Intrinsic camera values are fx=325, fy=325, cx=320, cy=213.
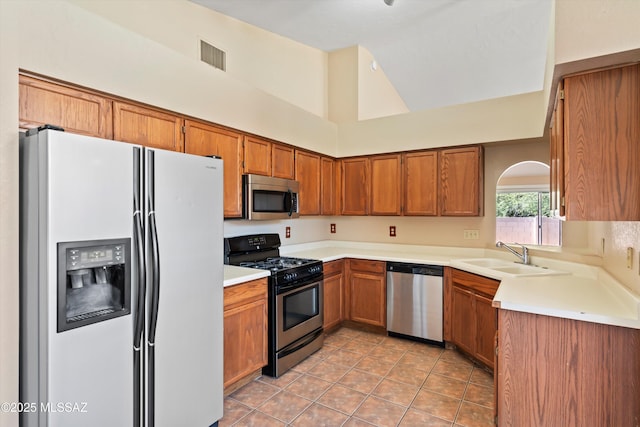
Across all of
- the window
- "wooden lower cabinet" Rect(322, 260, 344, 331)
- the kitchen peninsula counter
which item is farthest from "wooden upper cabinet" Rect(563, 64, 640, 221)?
the window

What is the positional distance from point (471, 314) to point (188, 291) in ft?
8.05

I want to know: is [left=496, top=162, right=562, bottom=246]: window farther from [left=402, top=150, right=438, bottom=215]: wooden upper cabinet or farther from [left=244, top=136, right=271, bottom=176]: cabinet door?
[left=244, top=136, right=271, bottom=176]: cabinet door

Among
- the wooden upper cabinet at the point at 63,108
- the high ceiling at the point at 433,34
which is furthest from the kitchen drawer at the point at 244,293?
the high ceiling at the point at 433,34

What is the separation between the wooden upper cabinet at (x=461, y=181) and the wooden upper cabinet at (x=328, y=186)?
133 centimetres

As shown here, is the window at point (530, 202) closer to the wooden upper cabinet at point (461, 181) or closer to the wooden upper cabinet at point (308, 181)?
the wooden upper cabinet at point (461, 181)

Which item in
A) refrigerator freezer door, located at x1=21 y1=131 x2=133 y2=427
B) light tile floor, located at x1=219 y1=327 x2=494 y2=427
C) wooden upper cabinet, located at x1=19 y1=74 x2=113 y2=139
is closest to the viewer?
refrigerator freezer door, located at x1=21 y1=131 x2=133 y2=427

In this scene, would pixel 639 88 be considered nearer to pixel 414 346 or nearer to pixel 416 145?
pixel 416 145

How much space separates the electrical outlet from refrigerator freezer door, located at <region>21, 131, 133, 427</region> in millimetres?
3375

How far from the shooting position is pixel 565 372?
5.44ft

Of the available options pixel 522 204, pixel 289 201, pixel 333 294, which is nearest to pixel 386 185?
pixel 289 201

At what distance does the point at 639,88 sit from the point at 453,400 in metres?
2.21

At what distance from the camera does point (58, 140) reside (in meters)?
1.35

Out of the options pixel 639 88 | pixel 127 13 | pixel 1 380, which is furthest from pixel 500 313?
pixel 127 13

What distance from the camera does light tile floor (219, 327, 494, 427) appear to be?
7.15ft
